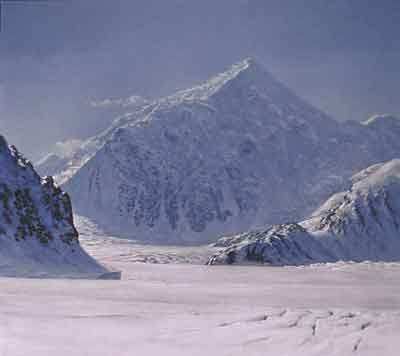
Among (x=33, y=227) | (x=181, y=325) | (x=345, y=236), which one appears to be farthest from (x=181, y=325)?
(x=345, y=236)

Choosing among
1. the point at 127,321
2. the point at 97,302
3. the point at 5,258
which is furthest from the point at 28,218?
the point at 127,321

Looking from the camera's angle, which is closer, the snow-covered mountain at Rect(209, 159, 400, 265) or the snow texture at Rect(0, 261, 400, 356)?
the snow texture at Rect(0, 261, 400, 356)

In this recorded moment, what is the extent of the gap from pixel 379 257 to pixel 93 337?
142 metres

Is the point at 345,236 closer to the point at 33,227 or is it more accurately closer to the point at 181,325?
the point at 33,227

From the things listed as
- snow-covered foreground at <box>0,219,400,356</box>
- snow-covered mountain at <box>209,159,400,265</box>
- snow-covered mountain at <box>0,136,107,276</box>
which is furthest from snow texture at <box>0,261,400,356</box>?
snow-covered mountain at <box>209,159,400,265</box>

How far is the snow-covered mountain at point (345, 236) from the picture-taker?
106 m

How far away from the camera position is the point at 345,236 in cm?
14800

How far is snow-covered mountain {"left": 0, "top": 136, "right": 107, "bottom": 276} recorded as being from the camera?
41406 mm

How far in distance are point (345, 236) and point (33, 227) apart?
117 metres

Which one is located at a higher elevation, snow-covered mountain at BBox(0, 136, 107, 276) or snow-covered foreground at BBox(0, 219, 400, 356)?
snow-covered mountain at BBox(0, 136, 107, 276)

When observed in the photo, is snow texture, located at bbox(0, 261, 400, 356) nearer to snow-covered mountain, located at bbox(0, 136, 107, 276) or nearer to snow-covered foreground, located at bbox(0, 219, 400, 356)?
snow-covered foreground, located at bbox(0, 219, 400, 356)

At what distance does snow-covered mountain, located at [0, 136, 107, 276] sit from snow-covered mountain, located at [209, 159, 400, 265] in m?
56.1

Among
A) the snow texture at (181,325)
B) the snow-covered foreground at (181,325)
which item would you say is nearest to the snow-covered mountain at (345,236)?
the snow-covered foreground at (181,325)

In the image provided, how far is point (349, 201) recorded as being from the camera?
171500 mm
